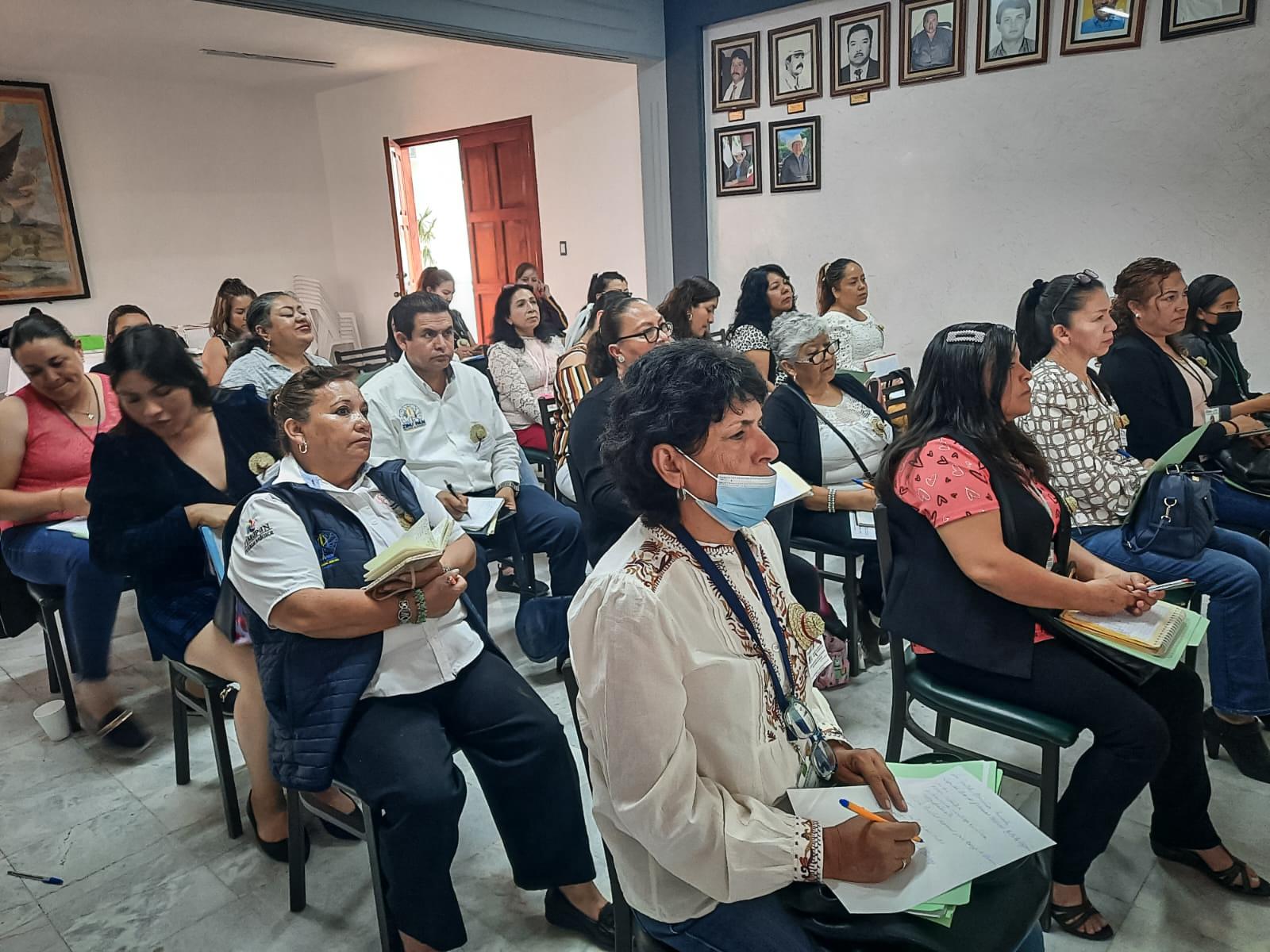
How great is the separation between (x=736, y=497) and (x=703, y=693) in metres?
0.29

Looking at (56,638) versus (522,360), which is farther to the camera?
(522,360)

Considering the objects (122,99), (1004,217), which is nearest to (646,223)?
(1004,217)

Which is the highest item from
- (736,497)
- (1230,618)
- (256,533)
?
(736,497)

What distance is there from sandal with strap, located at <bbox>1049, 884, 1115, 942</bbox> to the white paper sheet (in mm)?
656

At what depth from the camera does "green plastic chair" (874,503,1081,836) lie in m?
1.67

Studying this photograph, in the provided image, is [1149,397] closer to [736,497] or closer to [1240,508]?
[1240,508]

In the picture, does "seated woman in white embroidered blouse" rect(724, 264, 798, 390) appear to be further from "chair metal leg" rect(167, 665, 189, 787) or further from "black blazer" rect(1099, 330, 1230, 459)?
"chair metal leg" rect(167, 665, 189, 787)

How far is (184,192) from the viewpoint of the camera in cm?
778

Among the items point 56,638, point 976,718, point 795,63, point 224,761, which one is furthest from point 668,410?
point 795,63

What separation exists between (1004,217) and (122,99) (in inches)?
281

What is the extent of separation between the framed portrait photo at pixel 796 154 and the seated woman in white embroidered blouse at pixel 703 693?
431 centimetres

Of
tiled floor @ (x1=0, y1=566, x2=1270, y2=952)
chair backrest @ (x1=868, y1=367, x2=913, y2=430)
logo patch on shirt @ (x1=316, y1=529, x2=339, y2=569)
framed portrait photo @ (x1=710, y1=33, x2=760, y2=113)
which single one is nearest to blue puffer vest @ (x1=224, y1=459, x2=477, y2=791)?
logo patch on shirt @ (x1=316, y1=529, x2=339, y2=569)

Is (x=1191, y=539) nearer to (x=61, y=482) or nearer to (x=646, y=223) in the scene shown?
→ (x=61, y=482)

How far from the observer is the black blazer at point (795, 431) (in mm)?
2730
